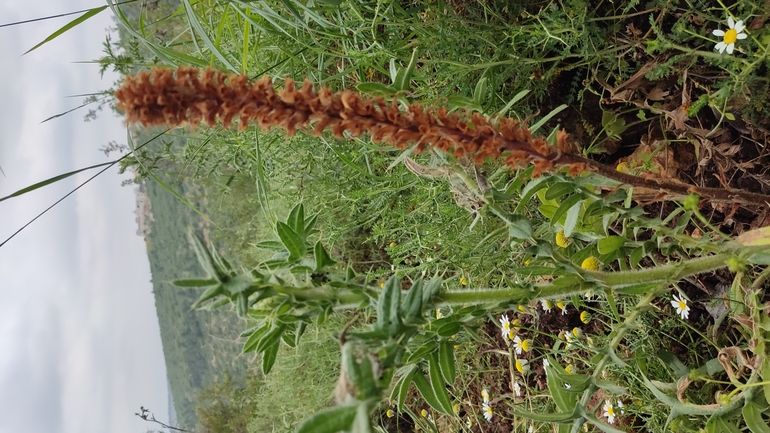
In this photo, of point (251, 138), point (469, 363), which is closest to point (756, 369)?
point (469, 363)

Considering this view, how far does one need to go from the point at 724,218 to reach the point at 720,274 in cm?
16

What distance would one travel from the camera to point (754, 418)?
1.19 m

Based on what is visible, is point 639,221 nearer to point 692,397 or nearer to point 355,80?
point 692,397

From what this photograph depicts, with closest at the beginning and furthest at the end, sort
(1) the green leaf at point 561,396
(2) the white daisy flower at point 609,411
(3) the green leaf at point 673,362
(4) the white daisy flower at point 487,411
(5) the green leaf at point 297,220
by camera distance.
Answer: (5) the green leaf at point 297,220, (1) the green leaf at point 561,396, (3) the green leaf at point 673,362, (2) the white daisy flower at point 609,411, (4) the white daisy flower at point 487,411

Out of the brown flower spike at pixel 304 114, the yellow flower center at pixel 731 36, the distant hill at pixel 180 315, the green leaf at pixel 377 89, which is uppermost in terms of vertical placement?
the yellow flower center at pixel 731 36

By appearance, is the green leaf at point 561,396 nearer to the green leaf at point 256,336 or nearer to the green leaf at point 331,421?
the green leaf at point 256,336

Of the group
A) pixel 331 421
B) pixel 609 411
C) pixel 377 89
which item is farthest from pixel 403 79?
pixel 609 411

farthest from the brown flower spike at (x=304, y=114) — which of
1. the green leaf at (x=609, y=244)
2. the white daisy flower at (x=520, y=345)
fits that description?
the white daisy flower at (x=520, y=345)

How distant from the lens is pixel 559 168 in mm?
1070

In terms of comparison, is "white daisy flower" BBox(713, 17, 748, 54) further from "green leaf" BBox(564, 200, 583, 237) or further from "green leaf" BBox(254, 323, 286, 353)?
"green leaf" BBox(254, 323, 286, 353)

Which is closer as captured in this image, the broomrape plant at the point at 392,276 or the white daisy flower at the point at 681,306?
the broomrape plant at the point at 392,276

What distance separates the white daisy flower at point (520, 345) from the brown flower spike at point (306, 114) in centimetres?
127

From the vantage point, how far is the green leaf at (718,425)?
1.23 meters

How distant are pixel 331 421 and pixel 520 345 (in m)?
1.68
